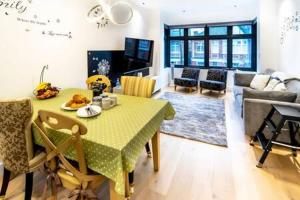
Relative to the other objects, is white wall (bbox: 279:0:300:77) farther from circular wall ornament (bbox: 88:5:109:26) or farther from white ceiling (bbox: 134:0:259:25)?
circular wall ornament (bbox: 88:5:109:26)

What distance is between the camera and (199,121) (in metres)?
3.71

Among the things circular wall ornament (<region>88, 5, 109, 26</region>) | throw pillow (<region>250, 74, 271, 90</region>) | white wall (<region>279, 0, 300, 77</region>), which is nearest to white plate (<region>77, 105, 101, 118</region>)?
circular wall ornament (<region>88, 5, 109, 26</region>)

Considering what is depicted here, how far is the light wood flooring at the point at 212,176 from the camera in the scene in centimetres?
183

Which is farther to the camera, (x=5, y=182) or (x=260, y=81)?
(x=260, y=81)

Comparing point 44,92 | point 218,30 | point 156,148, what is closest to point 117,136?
point 156,148

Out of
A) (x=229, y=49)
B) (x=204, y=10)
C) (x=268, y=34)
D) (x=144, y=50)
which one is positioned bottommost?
(x=144, y=50)

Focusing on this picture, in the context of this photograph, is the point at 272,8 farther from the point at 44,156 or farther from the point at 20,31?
the point at 44,156

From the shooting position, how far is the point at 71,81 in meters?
3.23

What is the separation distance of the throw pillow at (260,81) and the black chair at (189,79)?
5.86 feet

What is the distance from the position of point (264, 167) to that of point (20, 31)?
3.45 metres

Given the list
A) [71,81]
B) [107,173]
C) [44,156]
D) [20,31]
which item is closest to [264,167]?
[107,173]

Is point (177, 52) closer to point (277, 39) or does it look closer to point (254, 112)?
point (277, 39)

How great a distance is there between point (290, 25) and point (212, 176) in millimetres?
3785

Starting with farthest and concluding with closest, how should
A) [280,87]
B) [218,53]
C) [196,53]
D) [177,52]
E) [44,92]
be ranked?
[177,52] < [196,53] < [218,53] < [280,87] < [44,92]
